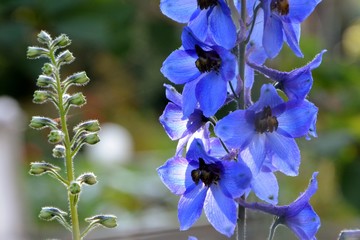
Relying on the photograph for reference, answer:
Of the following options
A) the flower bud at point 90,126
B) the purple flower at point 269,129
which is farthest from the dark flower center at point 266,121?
the flower bud at point 90,126

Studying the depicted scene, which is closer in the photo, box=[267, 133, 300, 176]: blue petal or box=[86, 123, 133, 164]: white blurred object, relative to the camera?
box=[267, 133, 300, 176]: blue petal

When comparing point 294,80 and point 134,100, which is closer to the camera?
point 294,80

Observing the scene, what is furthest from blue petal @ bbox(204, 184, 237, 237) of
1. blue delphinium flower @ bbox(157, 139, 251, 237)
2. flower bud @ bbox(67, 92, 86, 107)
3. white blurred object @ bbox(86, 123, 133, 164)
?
white blurred object @ bbox(86, 123, 133, 164)

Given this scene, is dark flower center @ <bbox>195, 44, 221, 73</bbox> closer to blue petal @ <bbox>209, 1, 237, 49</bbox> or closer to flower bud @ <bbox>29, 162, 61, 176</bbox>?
blue petal @ <bbox>209, 1, 237, 49</bbox>

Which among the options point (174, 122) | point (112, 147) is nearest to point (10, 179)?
point (112, 147)

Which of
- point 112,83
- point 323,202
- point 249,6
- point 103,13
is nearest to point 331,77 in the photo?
point 323,202

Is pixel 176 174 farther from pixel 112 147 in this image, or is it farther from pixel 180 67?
pixel 112 147

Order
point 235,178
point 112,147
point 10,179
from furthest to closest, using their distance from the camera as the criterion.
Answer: point 112,147 < point 10,179 < point 235,178
